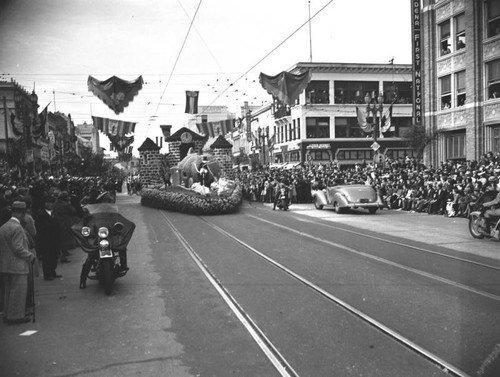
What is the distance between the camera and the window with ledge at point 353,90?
59906mm

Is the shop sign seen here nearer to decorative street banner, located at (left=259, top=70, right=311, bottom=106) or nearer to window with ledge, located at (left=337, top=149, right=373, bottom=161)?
window with ledge, located at (left=337, top=149, right=373, bottom=161)

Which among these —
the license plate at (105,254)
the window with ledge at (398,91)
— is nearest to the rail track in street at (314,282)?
the license plate at (105,254)

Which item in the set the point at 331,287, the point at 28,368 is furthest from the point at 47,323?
the point at 331,287

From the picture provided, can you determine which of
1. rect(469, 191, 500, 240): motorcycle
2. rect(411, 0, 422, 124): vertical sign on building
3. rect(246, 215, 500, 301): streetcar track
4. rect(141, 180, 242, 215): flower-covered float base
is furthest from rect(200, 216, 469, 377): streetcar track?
rect(411, 0, 422, 124): vertical sign on building

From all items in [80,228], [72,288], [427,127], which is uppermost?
[427,127]

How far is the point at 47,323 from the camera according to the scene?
6297 millimetres

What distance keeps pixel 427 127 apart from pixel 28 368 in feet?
96.0

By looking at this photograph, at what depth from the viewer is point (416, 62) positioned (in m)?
30.4

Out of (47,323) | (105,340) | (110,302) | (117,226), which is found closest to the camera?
(105,340)

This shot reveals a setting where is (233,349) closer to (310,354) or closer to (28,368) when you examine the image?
(310,354)

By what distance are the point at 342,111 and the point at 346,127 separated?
1.97 metres

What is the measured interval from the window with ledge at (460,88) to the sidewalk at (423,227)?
981cm

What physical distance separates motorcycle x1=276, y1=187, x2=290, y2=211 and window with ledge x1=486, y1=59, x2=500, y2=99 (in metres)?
11.4

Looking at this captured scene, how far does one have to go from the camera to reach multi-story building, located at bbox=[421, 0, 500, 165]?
2428 cm
